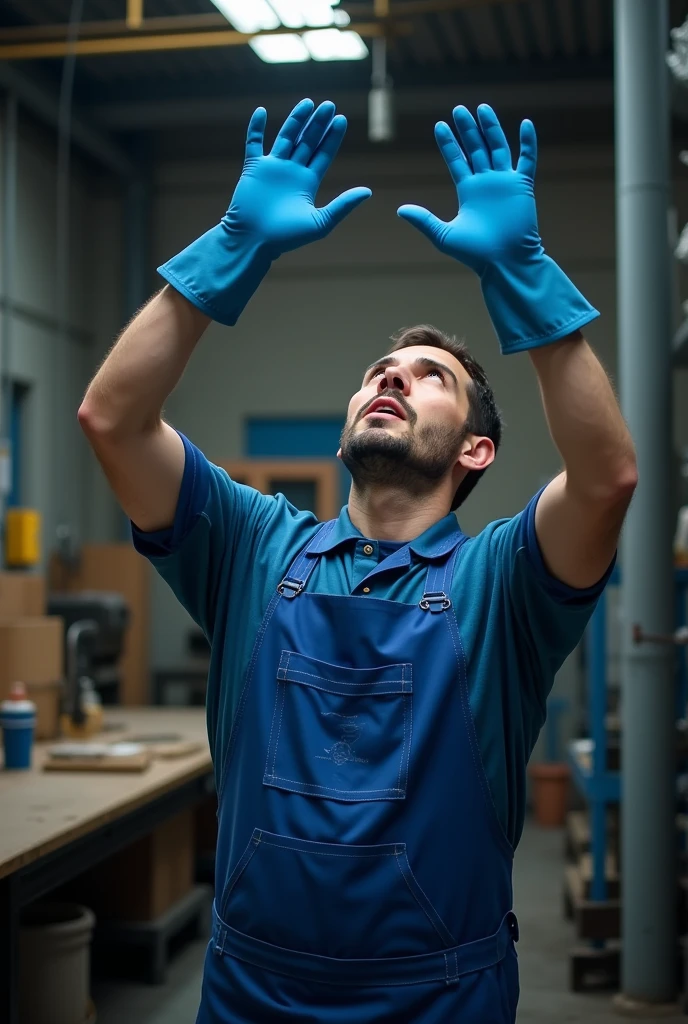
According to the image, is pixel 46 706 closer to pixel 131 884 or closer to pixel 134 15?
pixel 131 884

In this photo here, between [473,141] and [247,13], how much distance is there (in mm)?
3937

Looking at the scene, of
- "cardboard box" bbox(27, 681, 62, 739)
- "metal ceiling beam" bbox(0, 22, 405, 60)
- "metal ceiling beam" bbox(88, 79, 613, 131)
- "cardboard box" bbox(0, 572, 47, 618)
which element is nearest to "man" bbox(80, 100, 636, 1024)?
"cardboard box" bbox(27, 681, 62, 739)

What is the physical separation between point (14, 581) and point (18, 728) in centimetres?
105

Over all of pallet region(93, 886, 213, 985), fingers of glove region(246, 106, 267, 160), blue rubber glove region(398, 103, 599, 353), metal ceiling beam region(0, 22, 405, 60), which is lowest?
pallet region(93, 886, 213, 985)

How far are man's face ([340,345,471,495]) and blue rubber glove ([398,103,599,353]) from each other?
11.1 inches

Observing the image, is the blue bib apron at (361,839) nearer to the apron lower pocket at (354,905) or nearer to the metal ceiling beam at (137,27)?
the apron lower pocket at (354,905)

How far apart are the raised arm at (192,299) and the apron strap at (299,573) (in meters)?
0.22

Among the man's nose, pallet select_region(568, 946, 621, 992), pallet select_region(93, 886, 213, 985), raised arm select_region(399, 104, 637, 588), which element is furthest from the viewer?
pallet select_region(568, 946, 621, 992)

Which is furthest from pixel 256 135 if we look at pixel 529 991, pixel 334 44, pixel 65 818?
pixel 334 44

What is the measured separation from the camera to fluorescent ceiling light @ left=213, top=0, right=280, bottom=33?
4832 millimetres

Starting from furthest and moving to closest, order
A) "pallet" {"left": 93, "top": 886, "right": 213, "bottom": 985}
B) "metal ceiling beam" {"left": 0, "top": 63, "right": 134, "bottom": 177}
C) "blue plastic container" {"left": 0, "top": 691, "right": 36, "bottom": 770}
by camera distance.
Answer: "metal ceiling beam" {"left": 0, "top": 63, "right": 134, "bottom": 177}, "pallet" {"left": 93, "top": 886, "right": 213, "bottom": 985}, "blue plastic container" {"left": 0, "top": 691, "right": 36, "bottom": 770}

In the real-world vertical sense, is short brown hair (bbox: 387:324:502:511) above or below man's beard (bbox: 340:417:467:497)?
above

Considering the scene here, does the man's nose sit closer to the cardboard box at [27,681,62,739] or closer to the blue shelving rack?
the blue shelving rack

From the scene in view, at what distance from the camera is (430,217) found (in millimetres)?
1413
